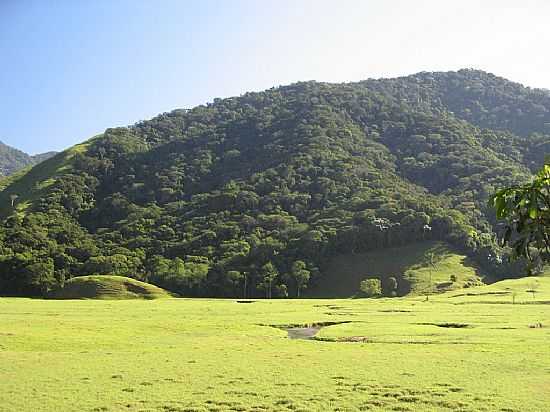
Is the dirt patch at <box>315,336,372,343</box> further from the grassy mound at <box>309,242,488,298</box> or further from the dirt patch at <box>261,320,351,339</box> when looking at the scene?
the grassy mound at <box>309,242,488,298</box>

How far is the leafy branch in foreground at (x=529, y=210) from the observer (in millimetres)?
7629

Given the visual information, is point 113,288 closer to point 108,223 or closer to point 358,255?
point 358,255

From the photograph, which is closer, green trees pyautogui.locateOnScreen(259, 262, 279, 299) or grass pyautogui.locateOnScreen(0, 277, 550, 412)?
grass pyautogui.locateOnScreen(0, 277, 550, 412)

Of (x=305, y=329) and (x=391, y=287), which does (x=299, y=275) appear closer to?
(x=391, y=287)

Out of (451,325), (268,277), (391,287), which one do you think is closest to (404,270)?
(391,287)

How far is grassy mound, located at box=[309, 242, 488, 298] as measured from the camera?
12209cm

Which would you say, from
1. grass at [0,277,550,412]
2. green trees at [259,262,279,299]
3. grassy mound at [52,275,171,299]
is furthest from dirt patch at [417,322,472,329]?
green trees at [259,262,279,299]

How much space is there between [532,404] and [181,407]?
14.3 meters

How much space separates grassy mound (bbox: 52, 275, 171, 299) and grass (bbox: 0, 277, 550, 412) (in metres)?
53.3

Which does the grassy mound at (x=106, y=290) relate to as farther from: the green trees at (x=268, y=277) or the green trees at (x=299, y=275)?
the green trees at (x=299, y=275)

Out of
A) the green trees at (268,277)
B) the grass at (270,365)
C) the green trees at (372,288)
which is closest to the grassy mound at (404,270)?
the green trees at (372,288)

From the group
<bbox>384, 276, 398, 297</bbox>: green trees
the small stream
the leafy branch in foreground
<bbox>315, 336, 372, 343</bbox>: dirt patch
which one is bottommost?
the small stream

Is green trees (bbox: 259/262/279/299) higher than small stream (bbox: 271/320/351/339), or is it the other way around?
green trees (bbox: 259/262/279/299)

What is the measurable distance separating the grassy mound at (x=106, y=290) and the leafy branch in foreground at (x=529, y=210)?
111526 millimetres
